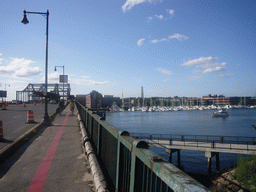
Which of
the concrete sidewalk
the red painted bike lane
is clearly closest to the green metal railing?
the concrete sidewalk

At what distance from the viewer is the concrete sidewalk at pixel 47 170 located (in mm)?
4441

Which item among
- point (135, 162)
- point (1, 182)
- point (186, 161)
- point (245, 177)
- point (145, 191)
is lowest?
point (186, 161)

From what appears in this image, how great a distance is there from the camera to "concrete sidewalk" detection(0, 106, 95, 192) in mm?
4441

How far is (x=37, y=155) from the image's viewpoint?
6.84 meters

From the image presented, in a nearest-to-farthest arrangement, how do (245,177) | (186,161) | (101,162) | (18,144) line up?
(101,162) → (18,144) → (245,177) → (186,161)

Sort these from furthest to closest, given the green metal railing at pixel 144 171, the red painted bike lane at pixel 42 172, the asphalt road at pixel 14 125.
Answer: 1. the asphalt road at pixel 14 125
2. the red painted bike lane at pixel 42 172
3. the green metal railing at pixel 144 171

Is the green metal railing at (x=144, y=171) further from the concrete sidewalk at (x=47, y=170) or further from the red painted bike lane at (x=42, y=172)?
the red painted bike lane at (x=42, y=172)

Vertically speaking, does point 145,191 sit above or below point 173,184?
below

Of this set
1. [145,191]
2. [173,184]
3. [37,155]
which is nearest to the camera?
[173,184]

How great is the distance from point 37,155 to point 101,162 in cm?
261

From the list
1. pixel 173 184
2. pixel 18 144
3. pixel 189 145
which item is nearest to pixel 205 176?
pixel 189 145

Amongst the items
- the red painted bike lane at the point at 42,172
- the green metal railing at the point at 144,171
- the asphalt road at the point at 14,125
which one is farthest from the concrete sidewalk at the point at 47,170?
the asphalt road at the point at 14,125

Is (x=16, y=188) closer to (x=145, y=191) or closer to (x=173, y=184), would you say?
(x=145, y=191)

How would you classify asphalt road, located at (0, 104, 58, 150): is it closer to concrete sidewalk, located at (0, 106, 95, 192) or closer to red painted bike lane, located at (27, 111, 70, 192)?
concrete sidewalk, located at (0, 106, 95, 192)
